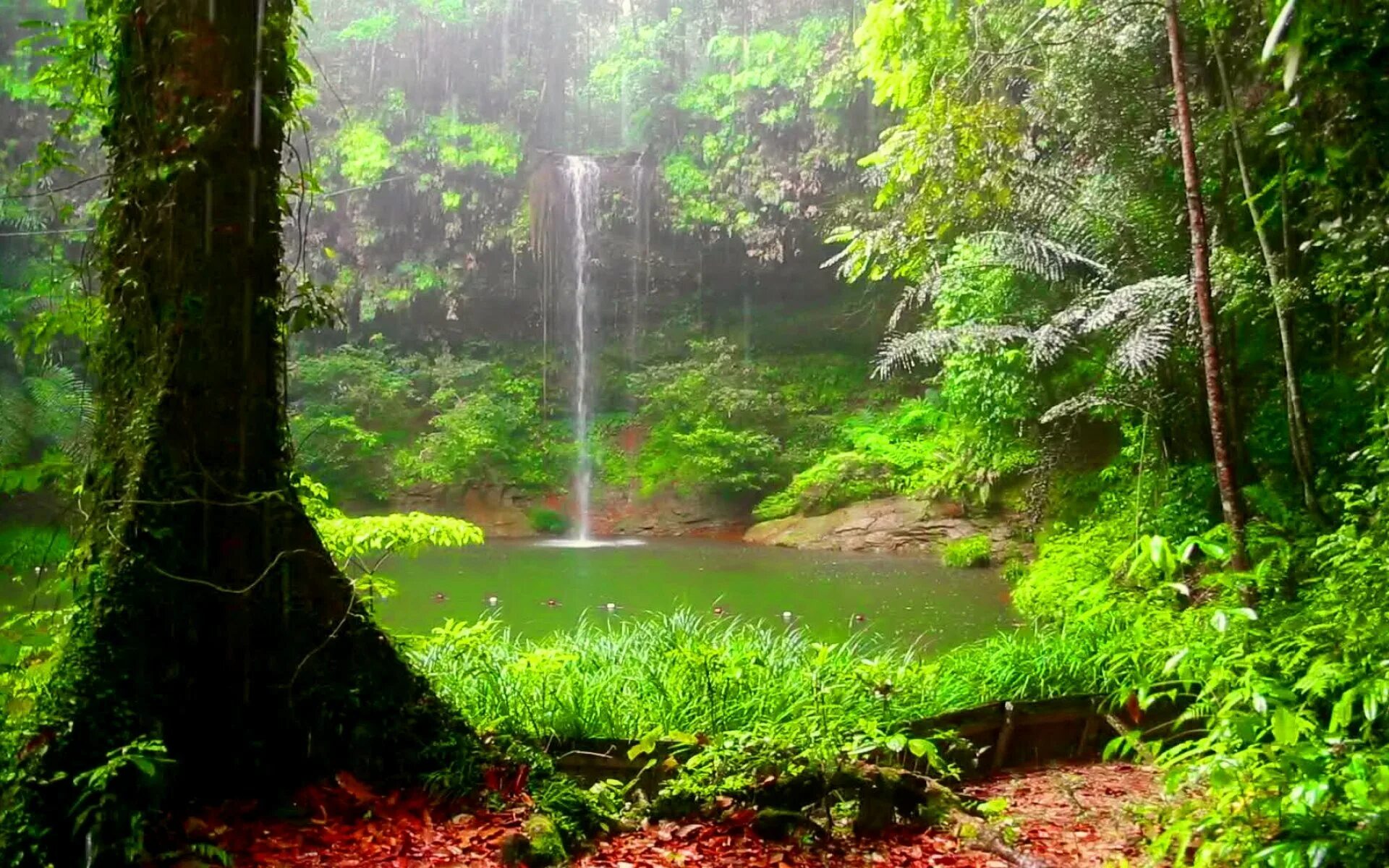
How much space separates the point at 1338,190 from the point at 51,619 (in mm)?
3891

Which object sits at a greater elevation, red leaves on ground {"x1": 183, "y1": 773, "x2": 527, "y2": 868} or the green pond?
red leaves on ground {"x1": 183, "y1": 773, "x2": 527, "y2": 868}

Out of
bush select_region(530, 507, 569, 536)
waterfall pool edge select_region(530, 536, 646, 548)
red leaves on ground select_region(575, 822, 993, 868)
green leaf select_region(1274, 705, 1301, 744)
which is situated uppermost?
green leaf select_region(1274, 705, 1301, 744)

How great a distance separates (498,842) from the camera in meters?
2.50

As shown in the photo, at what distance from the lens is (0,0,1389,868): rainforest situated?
2.35m

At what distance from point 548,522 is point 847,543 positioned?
250 inches

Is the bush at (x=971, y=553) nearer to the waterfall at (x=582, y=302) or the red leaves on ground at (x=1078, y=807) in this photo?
Result: the red leaves on ground at (x=1078, y=807)

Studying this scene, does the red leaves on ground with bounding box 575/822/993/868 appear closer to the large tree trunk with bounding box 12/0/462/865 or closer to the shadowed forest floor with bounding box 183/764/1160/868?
the shadowed forest floor with bounding box 183/764/1160/868

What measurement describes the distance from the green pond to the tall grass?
4.71 feet

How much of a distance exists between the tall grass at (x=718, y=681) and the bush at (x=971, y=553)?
4.88m

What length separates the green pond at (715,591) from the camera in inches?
276

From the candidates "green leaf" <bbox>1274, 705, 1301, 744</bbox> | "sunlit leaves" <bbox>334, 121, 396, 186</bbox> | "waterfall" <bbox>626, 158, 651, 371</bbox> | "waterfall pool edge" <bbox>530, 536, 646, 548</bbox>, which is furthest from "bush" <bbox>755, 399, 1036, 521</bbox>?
"sunlit leaves" <bbox>334, 121, 396, 186</bbox>

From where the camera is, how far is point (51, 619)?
2.56 meters

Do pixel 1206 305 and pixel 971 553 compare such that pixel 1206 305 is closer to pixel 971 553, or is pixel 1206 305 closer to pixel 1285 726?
pixel 1285 726

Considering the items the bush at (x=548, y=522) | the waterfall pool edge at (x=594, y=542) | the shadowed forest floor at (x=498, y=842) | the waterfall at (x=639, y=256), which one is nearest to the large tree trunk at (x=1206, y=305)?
the shadowed forest floor at (x=498, y=842)
